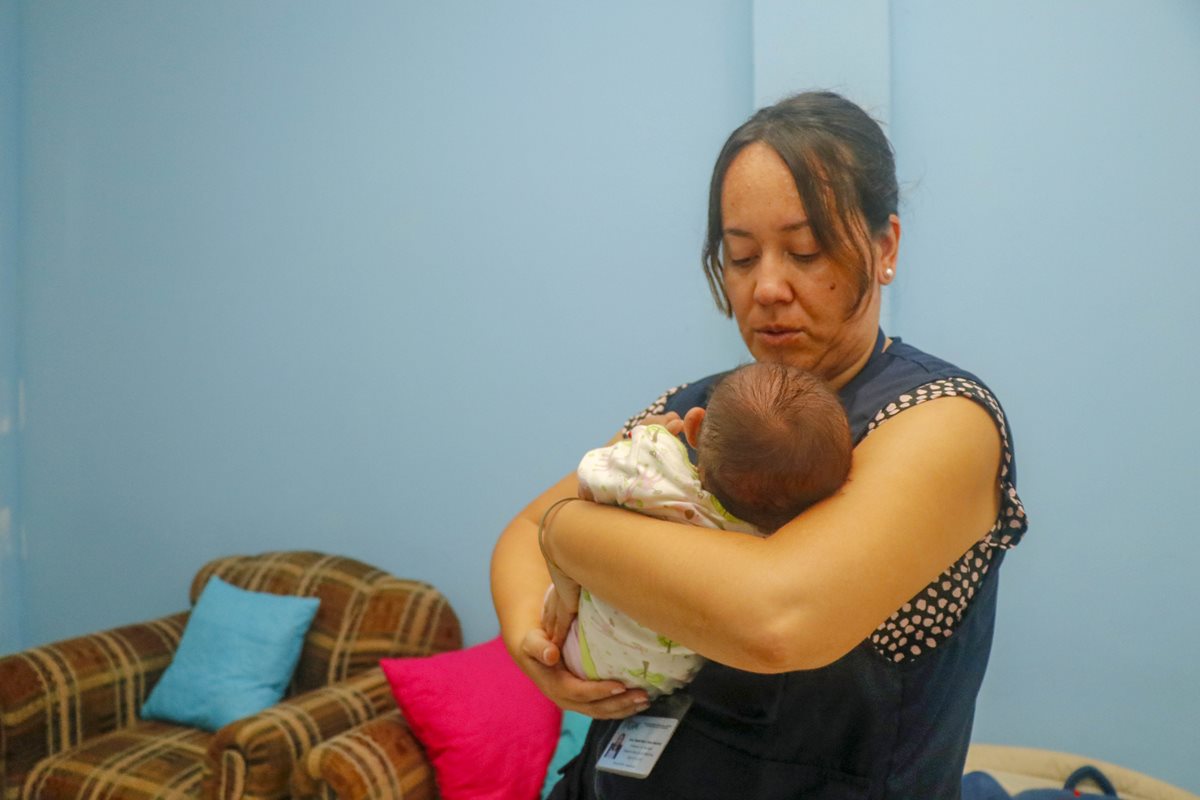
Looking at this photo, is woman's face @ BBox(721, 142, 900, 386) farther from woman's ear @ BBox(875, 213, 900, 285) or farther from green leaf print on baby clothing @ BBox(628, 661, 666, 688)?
green leaf print on baby clothing @ BBox(628, 661, 666, 688)

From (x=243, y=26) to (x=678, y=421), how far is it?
3030mm

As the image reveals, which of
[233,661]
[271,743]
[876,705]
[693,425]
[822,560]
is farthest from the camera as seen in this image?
[233,661]

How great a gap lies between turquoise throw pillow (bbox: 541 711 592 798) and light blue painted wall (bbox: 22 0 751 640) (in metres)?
0.60

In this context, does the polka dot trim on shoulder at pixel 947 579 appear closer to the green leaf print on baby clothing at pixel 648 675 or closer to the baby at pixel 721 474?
the baby at pixel 721 474

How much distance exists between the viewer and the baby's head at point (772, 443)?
92 centimetres

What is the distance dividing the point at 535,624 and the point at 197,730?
7.63ft

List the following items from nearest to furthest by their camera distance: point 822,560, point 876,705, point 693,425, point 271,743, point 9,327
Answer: point 822,560 → point 876,705 → point 693,425 → point 271,743 → point 9,327

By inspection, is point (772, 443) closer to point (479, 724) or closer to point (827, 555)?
point (827, 555)

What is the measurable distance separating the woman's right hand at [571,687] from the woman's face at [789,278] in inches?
16.2

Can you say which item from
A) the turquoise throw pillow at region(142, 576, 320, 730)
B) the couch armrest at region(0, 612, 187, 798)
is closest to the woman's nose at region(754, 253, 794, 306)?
the turquoise throw pillow at region(142, 576, 320, 730)

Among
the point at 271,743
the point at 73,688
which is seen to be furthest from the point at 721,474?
the point at 73,688

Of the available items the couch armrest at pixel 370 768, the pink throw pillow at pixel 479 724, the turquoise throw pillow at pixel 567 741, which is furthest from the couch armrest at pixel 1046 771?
the couch armrest at pixel 370 768

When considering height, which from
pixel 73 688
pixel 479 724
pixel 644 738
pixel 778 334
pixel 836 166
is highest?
pixel 836 166

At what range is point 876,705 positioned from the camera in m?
0.93
